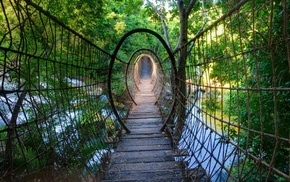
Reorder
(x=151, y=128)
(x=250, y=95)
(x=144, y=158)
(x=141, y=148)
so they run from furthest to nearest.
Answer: (x=151, y=128), (x=141, y=148), (x=144, y=158), (x=250, y=95)

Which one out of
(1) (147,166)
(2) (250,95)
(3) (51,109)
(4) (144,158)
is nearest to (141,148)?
(4) (144,158)

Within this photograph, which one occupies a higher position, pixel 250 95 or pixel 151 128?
pixel 250 95

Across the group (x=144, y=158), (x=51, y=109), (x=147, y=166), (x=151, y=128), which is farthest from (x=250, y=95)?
(x=151, y=128)

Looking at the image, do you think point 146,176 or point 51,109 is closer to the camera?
point 51,109

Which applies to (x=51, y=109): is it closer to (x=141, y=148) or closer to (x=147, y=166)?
(x=147, y=166)

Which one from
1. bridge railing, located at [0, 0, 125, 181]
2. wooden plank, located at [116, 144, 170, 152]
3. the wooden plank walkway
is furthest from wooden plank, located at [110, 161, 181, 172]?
wooden plank, located at [116, 144, 170, 152]

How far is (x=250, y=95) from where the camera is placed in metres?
1.02

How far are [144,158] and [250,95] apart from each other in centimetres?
161

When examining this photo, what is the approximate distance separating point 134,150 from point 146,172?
0.65 m

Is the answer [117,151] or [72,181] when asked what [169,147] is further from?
[72,181]

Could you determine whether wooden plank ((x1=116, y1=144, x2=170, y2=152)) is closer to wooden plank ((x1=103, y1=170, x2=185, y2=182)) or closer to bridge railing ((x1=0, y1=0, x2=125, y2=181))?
bridge railing ((x1=0, y1=0, x2=125, y2=181))

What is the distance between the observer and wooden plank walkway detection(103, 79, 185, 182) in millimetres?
1979

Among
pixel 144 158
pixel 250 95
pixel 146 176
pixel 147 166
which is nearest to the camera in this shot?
pixel 250 95

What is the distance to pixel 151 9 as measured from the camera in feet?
22.0
